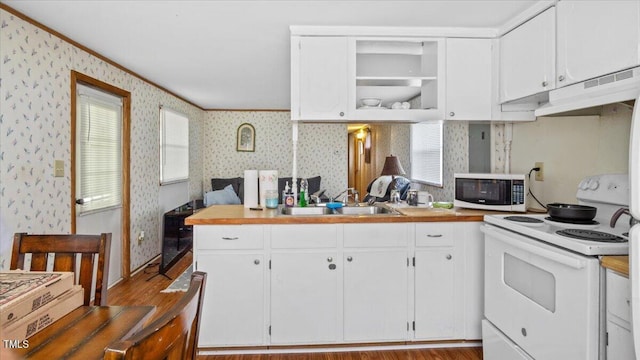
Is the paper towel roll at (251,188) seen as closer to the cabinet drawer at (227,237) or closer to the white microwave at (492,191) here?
the cabinet drawer at (227,237)

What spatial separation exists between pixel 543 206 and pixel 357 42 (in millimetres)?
1812

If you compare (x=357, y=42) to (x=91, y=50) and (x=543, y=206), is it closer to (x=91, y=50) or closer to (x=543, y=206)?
(x=543, y=206)

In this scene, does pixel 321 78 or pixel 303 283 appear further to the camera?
pixel 321 78

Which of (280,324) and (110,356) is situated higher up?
(110,356)

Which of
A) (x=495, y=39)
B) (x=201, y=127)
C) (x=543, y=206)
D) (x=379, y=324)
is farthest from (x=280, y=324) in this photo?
(x=201, y=127)

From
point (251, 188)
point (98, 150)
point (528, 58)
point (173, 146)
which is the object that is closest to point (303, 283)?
point (251, 188)

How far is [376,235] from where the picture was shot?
221cm

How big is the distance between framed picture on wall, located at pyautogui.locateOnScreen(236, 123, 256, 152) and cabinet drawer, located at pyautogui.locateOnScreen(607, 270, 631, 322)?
19.1 ft

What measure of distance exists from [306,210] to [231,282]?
2.56 feet

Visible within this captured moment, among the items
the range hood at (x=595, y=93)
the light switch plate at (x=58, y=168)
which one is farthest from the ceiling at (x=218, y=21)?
the light switch plate at (x=58, y=168)

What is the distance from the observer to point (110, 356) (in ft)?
1.72

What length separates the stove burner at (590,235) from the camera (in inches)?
57.3

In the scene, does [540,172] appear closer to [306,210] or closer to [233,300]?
[306,210]

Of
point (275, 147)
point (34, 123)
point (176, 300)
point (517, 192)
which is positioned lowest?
point (176, 300)
